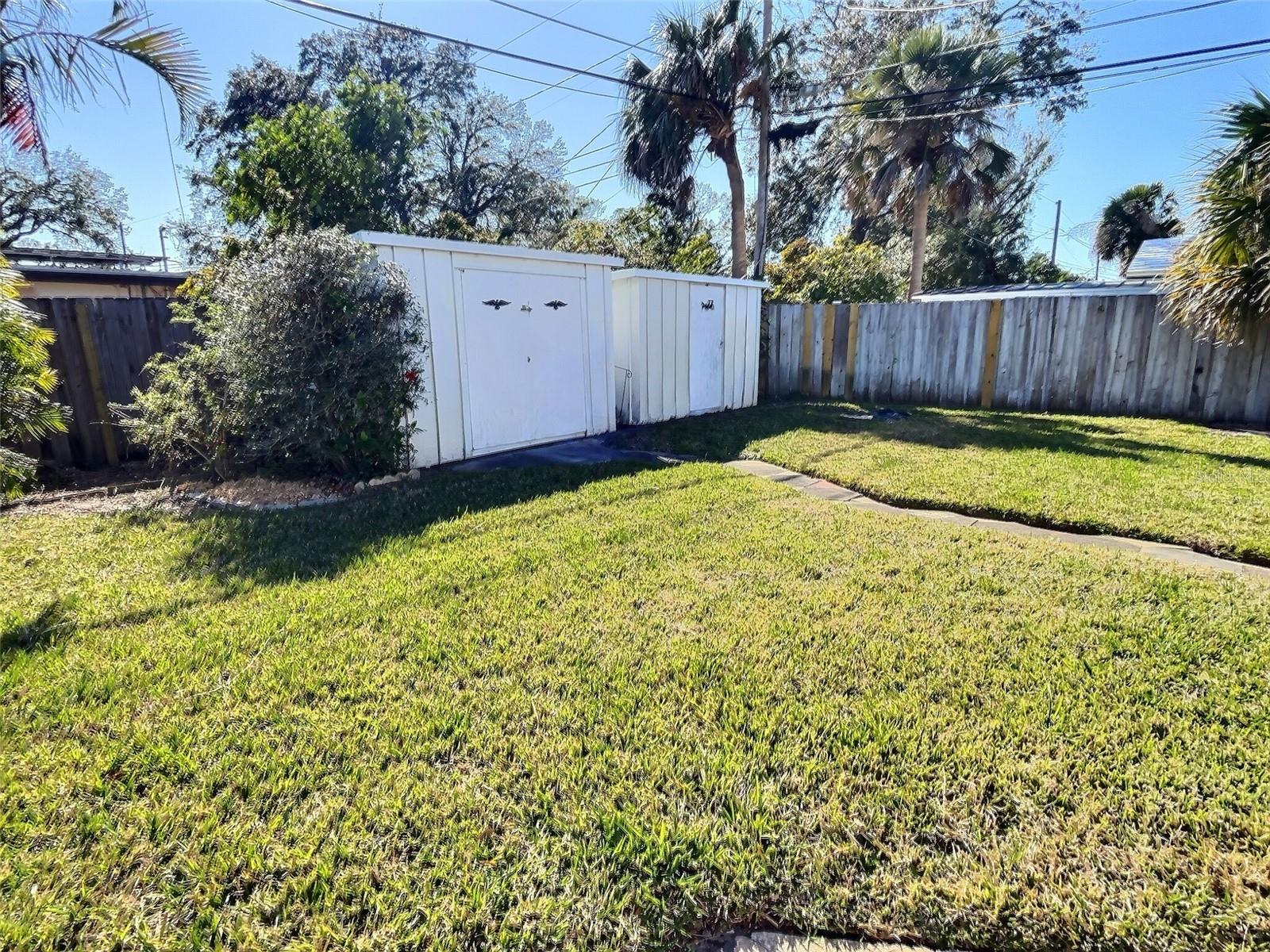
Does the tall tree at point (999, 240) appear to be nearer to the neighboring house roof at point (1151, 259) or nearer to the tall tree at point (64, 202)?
the neighboring house roof at point (1151, 259)

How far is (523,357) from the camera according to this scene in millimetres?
7137

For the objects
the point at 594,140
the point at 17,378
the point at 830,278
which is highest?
the point at 594,140

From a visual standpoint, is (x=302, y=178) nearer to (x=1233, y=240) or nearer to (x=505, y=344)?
(x=505, y=344)

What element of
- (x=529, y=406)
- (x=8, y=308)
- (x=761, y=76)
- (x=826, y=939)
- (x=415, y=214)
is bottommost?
(x=826, y=939)

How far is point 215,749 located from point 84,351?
5.79m

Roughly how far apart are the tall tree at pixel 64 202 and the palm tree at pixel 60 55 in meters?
23.4

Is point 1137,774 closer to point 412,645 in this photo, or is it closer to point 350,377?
point 412,645

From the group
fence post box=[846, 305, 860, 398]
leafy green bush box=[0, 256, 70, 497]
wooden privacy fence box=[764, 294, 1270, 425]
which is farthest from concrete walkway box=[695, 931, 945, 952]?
fence post box=[846, 305, 860, 398]

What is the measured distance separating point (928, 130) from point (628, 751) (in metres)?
16.2

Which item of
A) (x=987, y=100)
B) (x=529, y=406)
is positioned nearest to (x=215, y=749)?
(x=529, y=406)

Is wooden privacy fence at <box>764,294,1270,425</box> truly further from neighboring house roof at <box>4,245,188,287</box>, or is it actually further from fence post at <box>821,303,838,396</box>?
neighboring house roof at <box>4,245,188,287</box>

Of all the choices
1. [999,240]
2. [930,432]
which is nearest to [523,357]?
[930,432]

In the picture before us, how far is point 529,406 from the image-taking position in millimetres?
7332

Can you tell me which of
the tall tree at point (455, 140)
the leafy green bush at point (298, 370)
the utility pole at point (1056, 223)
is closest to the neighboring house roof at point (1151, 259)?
the leafy green bush at point (298, 370)
